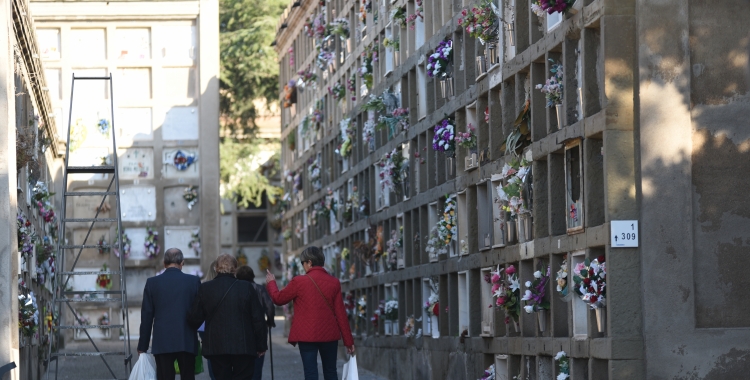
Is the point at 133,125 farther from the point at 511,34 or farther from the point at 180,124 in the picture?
the point at 511,34

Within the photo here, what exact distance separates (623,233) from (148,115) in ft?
56.5

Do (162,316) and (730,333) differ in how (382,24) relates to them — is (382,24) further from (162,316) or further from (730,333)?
(730,333)

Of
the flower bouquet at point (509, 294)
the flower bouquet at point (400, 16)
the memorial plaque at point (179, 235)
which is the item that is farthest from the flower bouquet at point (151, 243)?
the flower bouquet at point (509, 294)

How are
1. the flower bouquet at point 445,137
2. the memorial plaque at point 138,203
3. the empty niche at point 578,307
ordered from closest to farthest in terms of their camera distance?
1. the empty niche at point 578,307
2. the flower bouquet at point 445,137
3. the memorial plaque at point 138,203

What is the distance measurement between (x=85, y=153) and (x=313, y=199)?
4561 mm

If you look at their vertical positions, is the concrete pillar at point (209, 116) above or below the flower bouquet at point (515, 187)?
above

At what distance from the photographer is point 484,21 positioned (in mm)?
13602

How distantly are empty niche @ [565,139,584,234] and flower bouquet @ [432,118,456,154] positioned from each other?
390cm

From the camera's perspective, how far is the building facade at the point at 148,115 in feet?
84.2

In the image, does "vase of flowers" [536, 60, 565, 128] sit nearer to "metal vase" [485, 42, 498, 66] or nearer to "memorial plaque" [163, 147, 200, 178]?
"metal vase" [485, 42, 498, 66]

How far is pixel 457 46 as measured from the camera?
50.2ft

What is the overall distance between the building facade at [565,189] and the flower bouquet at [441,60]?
0.03 m

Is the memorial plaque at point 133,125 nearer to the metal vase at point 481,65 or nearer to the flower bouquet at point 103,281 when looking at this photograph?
the flower bouquet at point 103,281

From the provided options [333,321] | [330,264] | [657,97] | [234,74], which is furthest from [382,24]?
[234,74]
